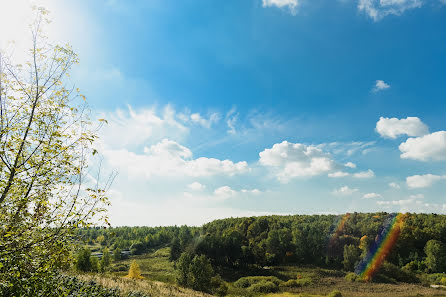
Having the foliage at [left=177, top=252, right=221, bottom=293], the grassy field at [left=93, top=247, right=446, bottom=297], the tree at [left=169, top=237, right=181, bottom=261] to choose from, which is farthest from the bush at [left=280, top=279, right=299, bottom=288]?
the tree at [left=169, top=237, right=181, bottom=261]

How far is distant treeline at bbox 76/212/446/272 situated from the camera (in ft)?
362

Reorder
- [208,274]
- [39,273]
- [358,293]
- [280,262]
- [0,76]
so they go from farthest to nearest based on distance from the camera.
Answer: [280,262] < [358,293] < [208,274] < [0,76] < [39,273]

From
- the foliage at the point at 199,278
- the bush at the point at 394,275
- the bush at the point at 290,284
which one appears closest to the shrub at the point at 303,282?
the bush at the point at 290,284

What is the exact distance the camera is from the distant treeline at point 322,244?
110m

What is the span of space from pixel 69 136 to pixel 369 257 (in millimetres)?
131120

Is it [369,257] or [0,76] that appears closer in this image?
[0,76]

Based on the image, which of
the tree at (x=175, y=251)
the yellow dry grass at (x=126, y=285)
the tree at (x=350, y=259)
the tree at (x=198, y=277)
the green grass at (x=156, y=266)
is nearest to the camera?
the yellow dry grass at (x=126, y=285)

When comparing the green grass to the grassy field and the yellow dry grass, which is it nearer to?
the grassy field

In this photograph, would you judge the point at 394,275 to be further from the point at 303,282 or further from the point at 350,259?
the point at 303,282

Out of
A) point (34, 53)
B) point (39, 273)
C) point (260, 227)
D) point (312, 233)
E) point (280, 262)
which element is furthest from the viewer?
point (260, 227)

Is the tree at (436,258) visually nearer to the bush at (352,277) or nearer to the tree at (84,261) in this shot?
the bush at (352,277)

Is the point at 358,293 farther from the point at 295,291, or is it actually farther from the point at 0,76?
the point at 0,76

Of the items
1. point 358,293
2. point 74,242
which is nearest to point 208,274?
point 358,293

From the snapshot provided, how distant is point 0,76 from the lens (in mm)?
9977
